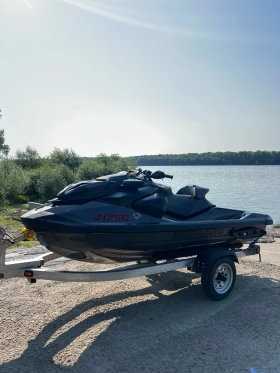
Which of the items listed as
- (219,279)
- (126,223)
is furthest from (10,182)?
(126,223)

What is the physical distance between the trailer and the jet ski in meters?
0.19

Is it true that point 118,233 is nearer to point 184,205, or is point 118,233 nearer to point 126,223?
point 126,223

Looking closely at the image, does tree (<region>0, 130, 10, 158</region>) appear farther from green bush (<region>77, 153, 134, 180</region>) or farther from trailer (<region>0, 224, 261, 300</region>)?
trailer (<region>0, 224, 261, 300</region>)

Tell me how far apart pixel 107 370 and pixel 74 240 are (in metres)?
1.35

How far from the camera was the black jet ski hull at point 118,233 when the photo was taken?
12.9ft

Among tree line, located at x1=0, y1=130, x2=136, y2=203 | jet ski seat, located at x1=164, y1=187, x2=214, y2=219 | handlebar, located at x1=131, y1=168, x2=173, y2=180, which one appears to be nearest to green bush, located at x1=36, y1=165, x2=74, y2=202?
tree line, located at x1=0, y1=130, x2=136, y2=203

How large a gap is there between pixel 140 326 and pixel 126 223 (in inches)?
45.0

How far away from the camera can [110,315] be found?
4387 mm

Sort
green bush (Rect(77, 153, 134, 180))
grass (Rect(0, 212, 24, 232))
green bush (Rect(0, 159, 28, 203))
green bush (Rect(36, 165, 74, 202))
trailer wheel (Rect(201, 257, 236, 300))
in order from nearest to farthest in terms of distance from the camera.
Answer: trailer wheel (Rect(201, 257, 236, 300)) < grass (Rect(0, 212, 24, 232)) < green bush (Rect(0, 159, 28, 203)) < green bush (Rect(36, 165, 74, 202)) < green bush (Rect(77, 153, 134, 180))

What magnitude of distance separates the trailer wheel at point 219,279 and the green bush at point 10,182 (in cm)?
1643

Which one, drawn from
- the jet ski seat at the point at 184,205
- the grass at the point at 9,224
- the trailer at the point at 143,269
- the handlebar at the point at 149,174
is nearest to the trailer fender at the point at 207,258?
the trailer at the point at 143,269

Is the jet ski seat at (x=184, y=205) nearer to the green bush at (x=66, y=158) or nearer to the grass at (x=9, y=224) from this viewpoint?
the grass at (x=9, y=224)

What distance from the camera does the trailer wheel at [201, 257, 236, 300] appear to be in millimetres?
4750

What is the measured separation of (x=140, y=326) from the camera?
4094 millimetres
